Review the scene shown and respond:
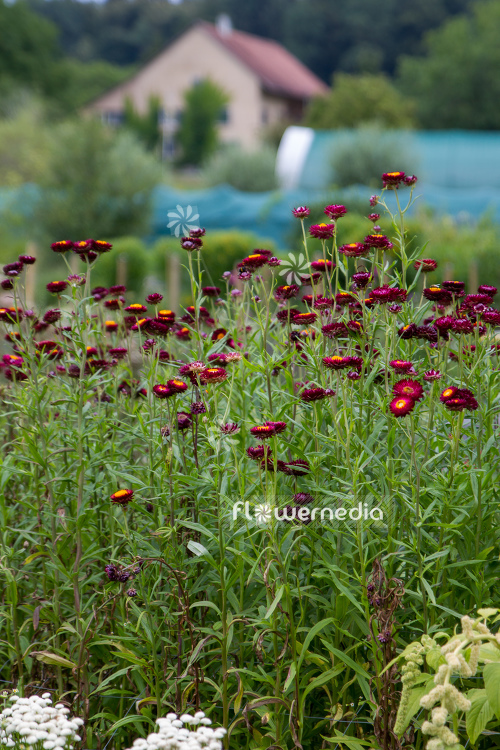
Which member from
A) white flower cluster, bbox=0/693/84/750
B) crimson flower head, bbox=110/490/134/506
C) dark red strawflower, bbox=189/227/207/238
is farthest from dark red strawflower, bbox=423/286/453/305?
white flower cluster, bbox=0/693/84/750

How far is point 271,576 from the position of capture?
2.17m

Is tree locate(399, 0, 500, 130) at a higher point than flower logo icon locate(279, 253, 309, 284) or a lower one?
higher

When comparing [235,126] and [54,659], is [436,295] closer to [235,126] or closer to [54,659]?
[54,659]

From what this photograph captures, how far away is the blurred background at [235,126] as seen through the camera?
49.0ft

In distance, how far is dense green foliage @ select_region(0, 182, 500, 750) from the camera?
6.76 feet

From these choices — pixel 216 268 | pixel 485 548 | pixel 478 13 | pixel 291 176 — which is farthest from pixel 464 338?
pixel 478 13

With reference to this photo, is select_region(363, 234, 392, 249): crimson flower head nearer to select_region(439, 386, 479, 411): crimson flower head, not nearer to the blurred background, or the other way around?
select_region(439, 386, 479, 411): crimson flower head

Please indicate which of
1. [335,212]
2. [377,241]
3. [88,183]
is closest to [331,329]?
[377,241]

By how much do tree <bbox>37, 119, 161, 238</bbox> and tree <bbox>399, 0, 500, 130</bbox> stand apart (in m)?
27.2

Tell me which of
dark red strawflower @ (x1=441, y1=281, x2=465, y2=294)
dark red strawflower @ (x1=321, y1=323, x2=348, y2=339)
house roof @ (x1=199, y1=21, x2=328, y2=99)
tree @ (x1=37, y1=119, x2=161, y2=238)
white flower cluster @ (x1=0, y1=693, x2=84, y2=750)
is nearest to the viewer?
white flower cluster @ (x1=0, y1=693, x2=84, y2=750)

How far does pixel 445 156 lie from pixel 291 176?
5.13 metres

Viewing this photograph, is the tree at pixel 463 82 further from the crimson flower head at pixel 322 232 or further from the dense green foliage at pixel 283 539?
the dense green foliage at pixel 283 539

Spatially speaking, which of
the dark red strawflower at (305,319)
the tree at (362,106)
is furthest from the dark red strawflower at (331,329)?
the tree at (362,106)

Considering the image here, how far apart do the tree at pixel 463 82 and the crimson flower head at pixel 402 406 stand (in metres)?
40.1
